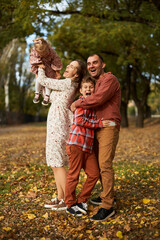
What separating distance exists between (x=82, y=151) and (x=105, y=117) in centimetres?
57

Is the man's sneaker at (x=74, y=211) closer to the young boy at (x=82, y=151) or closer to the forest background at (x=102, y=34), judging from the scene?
the young boy at (x=82, y=151)

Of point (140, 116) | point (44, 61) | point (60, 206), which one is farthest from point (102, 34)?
point (60, 206)

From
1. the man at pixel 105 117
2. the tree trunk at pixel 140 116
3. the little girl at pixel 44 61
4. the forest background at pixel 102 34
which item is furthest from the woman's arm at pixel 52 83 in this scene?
the tree trunk at pixel 140 116

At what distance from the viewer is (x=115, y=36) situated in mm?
14148

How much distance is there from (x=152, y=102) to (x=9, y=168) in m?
64.9

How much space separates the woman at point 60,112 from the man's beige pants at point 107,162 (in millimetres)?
620

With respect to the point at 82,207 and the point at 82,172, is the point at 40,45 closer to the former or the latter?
the point at 82,207

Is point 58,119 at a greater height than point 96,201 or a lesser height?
greater

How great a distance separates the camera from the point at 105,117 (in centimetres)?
368

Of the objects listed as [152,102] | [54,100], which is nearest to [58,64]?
[54,100]

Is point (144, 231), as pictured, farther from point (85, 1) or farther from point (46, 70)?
point (85, 1)

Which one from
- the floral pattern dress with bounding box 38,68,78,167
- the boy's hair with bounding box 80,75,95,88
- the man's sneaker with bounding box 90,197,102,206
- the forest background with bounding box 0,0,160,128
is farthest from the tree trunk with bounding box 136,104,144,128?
the boy's hair with bounding box 80,75,95,88

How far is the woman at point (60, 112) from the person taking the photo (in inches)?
156

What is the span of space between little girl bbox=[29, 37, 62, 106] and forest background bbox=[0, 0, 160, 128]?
3476 millimetres
